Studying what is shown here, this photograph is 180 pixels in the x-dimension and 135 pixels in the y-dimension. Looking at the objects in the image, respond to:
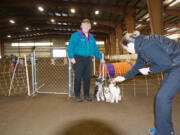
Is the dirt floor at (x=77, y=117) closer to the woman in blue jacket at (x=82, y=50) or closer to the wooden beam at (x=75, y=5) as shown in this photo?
the woman in blue jacket at (x=82, y=50)

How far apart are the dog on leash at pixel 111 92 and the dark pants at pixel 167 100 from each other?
1.33 meters

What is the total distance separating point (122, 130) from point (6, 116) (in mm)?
1812

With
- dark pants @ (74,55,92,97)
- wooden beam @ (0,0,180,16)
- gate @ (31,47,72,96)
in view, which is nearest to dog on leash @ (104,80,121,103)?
dark pants @ (74,55,92,97)

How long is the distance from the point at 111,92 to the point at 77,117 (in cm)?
89

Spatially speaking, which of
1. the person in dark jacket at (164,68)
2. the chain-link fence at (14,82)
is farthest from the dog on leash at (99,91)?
the chain-link fence at (14,82)

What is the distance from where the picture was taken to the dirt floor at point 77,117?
1640mm

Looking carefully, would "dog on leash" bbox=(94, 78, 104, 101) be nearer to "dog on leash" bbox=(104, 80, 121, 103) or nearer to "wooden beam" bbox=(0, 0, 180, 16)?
"dog on leash" bbox=(104, 80, 121, 103)

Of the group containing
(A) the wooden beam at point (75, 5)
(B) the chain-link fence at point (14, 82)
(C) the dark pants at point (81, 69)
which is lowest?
(B) the chain-link fence at point (14, 82)

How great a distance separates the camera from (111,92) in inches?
101

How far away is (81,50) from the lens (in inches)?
96.6

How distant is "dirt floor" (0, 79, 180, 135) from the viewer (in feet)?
5.38

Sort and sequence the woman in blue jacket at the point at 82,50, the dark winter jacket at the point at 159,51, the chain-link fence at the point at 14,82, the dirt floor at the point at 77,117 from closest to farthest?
the dark winter jacket at the point at 159,51 → the dirt floor at the point at 77,117 → the woman in blue jacket at the point at 82,50 → the chain-link fence at the point at 14,82

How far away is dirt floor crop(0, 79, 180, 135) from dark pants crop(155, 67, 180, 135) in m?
0.51

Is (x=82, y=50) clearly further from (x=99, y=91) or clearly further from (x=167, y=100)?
(x=167, y=100)
